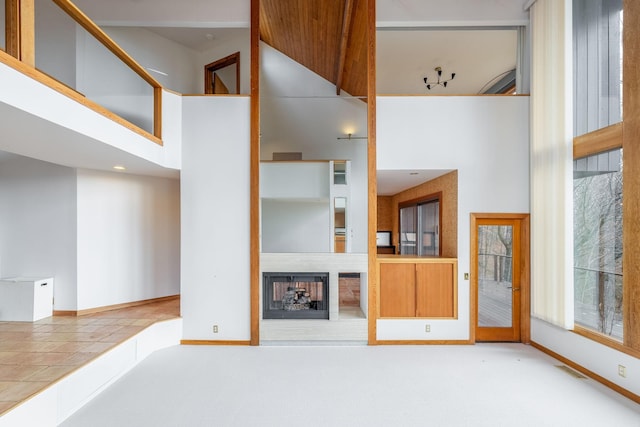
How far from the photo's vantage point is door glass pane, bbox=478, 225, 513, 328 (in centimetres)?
456

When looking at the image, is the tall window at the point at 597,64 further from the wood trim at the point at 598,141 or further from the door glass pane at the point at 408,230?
the door glass pane at the point at 408,230

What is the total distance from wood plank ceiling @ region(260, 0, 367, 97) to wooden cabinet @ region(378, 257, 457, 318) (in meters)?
3.22

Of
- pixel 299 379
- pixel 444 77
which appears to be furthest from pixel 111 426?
pixel 444 77

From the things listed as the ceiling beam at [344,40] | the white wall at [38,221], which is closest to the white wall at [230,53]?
the ceiling beam at [344,40]

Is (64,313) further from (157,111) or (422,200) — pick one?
(422,200)

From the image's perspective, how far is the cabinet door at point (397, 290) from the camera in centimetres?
448

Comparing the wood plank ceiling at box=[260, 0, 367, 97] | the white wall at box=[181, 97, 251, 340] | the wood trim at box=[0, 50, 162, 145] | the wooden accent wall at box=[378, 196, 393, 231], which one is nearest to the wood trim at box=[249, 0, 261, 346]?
the white wall at box=[181, 97, 251, 340]

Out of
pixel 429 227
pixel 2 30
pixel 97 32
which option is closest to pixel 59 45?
pixel 97 32

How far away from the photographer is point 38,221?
185 inches

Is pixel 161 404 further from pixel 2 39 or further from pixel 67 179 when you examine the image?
pixel 67 179

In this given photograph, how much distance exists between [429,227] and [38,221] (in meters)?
6.64

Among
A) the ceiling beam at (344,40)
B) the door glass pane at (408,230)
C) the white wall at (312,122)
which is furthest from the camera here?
the door glass pane at (408,230)

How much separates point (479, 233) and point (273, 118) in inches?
165

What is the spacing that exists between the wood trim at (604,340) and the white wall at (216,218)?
428cm
